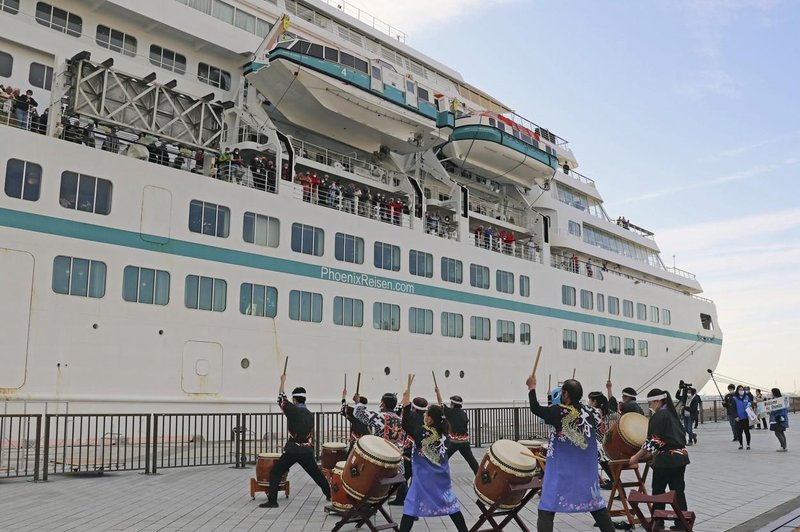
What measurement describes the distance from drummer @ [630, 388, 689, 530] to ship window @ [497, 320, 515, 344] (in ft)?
64.9

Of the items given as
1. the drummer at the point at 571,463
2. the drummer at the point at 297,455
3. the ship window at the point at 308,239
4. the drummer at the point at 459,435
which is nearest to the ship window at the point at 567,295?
the ship window at the point at 308,239

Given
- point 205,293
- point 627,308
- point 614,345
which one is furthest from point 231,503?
point 627,308

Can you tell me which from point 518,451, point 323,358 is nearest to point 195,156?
point 323,358

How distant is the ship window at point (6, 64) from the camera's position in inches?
717

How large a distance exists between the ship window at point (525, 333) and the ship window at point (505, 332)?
1.93 ft

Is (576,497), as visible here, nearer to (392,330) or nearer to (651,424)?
(651,424)

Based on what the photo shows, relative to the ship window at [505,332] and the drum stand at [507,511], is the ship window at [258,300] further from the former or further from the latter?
the drum stand at [507,511]

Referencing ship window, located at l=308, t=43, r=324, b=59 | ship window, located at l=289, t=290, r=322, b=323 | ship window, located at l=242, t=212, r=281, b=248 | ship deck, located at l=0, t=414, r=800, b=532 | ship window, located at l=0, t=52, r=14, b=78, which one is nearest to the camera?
ship deck, located at l=0, t=414, r=800, b=532

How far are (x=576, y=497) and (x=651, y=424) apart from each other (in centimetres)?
208

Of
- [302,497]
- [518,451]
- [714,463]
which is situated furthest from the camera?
[714,463]

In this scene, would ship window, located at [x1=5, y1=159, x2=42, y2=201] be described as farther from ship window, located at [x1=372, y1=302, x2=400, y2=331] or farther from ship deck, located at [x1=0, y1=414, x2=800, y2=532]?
ship window, located at [x1=372, y1=302, x2=400, y2=331]

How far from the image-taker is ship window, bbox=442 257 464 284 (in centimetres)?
2595

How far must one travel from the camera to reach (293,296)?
814 inches

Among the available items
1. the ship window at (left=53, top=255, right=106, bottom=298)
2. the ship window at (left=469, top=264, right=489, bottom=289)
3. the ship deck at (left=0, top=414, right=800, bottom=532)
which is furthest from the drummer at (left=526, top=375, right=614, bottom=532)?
the ship window at (left=469, top=264, right=489, bottom=289)
